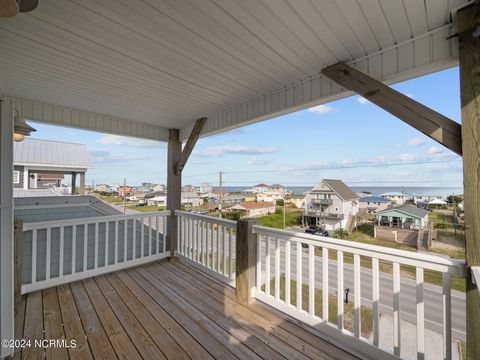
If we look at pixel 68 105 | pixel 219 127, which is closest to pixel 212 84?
pixel 219 127

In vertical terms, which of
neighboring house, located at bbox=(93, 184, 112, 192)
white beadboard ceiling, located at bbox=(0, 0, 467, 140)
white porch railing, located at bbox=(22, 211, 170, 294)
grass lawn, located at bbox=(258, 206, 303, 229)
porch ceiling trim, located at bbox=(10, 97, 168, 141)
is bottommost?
white porch railing, located at bbox=(22, 211, 170, 294)

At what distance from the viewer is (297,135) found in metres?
3.97

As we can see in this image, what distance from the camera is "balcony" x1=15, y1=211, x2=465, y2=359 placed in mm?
1728

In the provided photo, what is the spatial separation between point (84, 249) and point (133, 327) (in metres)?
1.71

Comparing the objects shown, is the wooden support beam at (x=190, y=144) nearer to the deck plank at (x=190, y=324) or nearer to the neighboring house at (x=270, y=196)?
the neighboring house at (x=270, y=196)

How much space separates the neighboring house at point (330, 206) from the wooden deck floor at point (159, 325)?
1021 millimetres

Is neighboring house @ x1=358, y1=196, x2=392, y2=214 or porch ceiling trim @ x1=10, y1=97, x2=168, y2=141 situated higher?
porch ceiling trim @ x1=10, y1=97, x2=168, y2=141

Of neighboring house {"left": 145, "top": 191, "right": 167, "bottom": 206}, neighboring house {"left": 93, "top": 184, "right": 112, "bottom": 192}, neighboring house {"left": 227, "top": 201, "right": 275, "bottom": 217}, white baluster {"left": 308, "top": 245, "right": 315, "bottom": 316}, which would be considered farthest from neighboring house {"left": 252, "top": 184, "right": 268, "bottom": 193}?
neighboring house {"left": 93, "top": 184, "right": 112, "bottom": 192}

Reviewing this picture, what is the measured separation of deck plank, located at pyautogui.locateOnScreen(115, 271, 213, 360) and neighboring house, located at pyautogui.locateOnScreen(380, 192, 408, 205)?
2.08 meters

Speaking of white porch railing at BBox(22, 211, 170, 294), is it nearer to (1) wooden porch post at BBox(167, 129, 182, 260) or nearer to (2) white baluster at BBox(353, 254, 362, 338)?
(1) wooden porch post at BBox(167, 129, 182, 260)

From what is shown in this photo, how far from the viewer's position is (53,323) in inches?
84.2

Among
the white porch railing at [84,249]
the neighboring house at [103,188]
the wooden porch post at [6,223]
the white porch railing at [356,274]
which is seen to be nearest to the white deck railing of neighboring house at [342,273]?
the white porch railing at [356,274]

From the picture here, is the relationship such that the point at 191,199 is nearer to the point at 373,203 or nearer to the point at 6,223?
the point at 6,223

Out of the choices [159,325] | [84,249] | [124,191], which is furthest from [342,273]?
[124,191]
